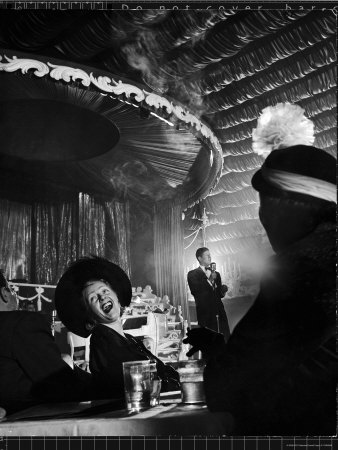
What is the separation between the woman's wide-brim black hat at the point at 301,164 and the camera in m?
1.80

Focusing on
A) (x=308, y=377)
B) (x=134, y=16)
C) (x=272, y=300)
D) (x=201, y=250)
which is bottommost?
(x=308, y=377)

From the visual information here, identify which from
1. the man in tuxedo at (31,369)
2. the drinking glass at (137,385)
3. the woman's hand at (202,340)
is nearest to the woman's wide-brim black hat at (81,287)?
the man in tuxedo at (31,369)

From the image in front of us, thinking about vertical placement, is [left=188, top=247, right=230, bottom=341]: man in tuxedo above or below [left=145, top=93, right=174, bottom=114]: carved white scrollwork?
below

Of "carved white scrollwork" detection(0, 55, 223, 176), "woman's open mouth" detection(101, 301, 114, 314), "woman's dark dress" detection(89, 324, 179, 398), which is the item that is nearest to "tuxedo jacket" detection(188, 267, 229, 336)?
"woman's dark dress" detection(89, 324, 179, 398)

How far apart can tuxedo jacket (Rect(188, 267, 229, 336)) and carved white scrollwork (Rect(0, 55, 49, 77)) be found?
954mm

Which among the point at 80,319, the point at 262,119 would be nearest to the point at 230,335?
the point at 80,319

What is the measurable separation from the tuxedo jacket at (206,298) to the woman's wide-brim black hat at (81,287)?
258 millimetres

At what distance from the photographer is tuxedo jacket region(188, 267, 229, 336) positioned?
6.26 ft

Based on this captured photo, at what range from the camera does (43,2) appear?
2.05 m

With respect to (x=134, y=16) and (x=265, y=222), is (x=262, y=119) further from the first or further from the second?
(x=134, y=16)

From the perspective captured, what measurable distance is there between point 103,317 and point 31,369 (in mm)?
302

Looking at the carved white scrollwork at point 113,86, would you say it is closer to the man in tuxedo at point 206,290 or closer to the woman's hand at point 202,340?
the man in tuxedo at point 206,290

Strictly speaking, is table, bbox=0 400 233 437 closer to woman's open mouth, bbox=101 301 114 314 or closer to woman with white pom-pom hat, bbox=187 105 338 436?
woman with white pom-pom hat, bbox=187 105 338 436

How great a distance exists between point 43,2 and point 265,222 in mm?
1266
